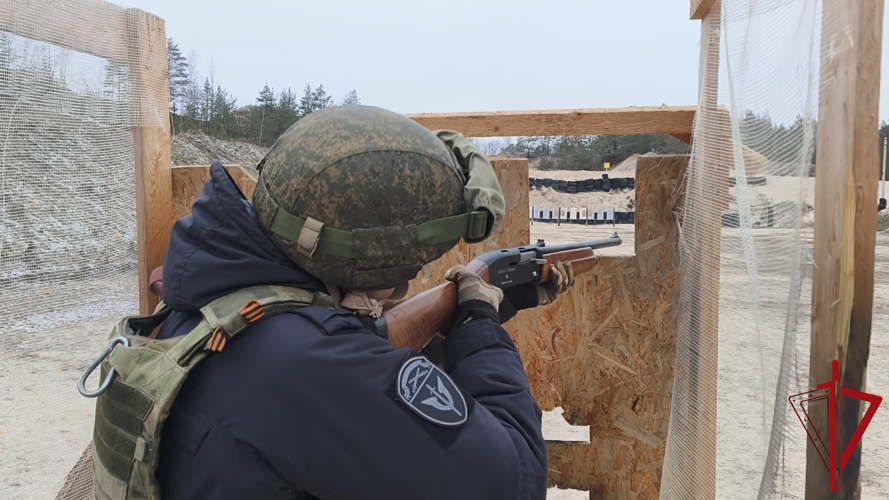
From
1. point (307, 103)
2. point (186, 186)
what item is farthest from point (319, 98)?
point (186, 186)

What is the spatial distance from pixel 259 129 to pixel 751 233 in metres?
28.6

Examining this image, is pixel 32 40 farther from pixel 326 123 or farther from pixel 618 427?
pixel 618 427

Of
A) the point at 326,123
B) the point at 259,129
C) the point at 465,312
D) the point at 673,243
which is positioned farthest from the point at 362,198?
the point at 259,129

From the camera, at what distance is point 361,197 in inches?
59.5

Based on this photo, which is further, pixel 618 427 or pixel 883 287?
pixel 883 287

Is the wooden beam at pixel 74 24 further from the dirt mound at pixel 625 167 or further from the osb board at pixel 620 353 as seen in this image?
the dirt mound at pixel 625 167

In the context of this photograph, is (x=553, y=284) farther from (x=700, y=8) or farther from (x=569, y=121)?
(x=700, y=8)

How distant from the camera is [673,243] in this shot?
10.5 ft

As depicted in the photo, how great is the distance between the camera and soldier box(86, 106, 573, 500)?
1288mm

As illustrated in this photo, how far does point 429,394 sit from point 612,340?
229cm

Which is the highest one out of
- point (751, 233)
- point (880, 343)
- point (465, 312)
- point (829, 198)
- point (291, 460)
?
point (829, 198)

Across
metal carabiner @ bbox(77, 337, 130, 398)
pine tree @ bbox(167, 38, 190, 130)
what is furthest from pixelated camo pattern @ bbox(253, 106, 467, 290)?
pine tree @ bbox(167, 38, 190, 130)

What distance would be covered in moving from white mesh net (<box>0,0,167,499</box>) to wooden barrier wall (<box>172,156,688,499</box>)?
671 millimetres

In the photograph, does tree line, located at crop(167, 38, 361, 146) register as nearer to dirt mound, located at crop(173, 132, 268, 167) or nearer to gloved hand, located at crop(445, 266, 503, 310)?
dirt mound, located at crop(173, 132, 268, 167)
